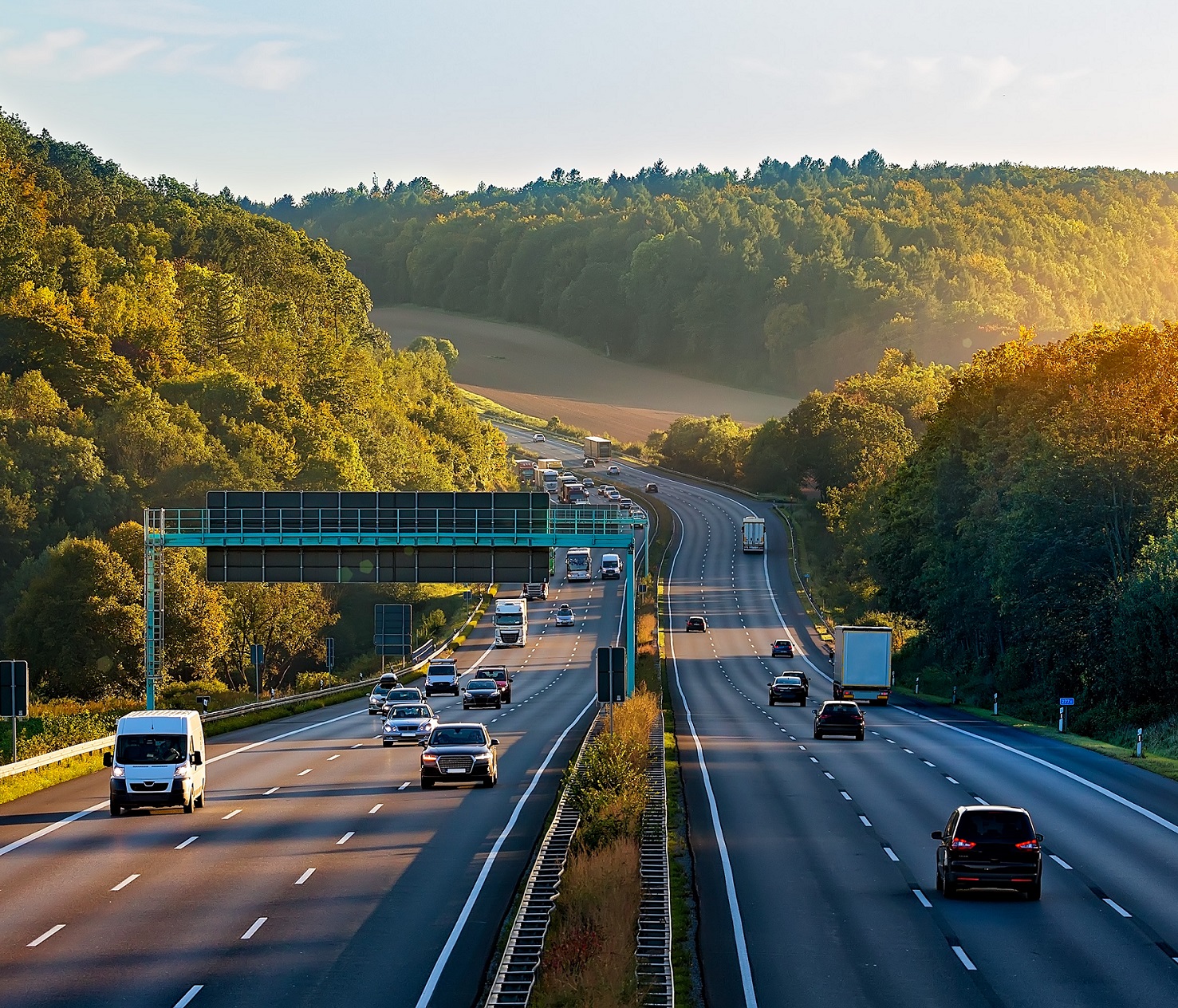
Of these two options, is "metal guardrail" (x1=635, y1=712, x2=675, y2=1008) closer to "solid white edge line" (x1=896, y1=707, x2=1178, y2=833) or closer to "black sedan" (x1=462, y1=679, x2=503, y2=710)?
"solid white edge line" (x1=896, y1=707, x2=1178, y2=833)

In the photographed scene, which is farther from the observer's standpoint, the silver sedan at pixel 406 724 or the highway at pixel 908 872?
the silver sedan at pixel 406 724

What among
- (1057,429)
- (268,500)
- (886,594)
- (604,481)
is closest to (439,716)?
(268,500)

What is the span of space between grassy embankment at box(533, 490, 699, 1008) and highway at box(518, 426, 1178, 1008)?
19.4 inches

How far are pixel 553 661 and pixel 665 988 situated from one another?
8320 centimetres

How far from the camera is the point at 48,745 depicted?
157ft

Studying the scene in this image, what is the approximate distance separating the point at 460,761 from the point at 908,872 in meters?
15.4

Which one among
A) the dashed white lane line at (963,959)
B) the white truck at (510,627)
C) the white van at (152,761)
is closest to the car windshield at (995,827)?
the dashed white lane line at (963,959)

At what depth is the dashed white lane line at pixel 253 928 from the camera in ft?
75.3

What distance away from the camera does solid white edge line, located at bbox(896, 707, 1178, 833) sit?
116 feet

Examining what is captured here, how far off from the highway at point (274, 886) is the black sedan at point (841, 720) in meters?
10.7

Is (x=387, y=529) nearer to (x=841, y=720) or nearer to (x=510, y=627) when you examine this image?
(x=841, y=720)

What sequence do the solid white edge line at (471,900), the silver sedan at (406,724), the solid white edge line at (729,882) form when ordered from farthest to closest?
the silver sedan at (406,724)
the solid white edge line at (729,882)
the solid white edge line at (471,900)

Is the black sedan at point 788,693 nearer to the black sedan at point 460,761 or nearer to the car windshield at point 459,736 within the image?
the car windshield at point 459,736

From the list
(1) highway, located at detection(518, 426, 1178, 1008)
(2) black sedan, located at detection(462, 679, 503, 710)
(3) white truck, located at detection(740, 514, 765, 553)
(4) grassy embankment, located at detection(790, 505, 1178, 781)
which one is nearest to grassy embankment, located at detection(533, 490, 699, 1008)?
(1) highway, located at detection(518, 426, 1178, 1008)
